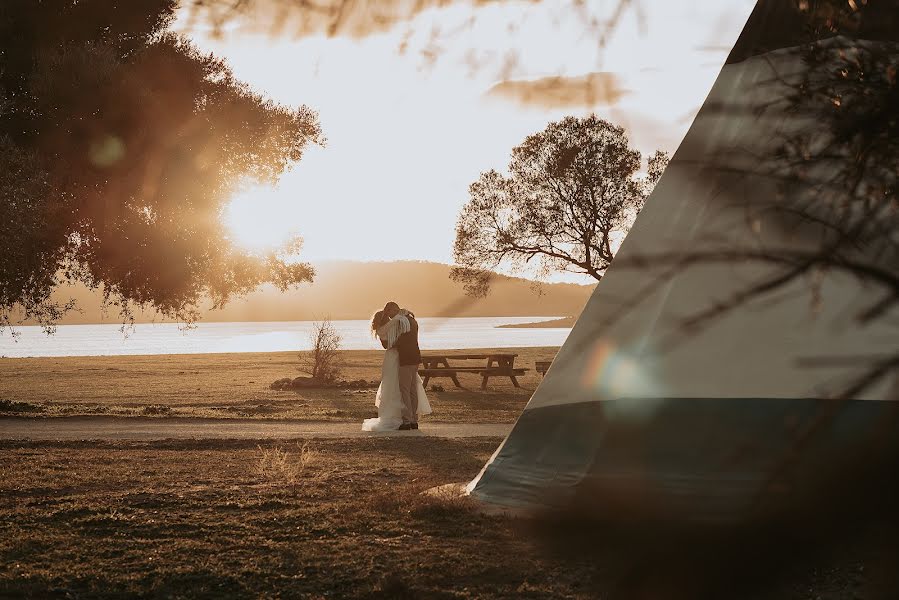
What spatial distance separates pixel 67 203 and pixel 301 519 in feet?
32.6

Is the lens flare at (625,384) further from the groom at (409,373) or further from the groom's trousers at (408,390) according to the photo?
the groom's trousers at (408,390)

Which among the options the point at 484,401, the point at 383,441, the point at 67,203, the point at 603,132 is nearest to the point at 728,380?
the point at 383,441

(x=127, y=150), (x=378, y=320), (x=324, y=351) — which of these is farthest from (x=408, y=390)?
(x=324, y=351)

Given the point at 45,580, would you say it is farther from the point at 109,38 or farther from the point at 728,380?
the point at 109,38

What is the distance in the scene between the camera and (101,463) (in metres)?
11.1

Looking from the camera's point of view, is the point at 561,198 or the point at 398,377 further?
the point at 561,198

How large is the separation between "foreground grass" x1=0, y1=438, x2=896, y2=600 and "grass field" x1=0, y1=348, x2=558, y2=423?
307 inches

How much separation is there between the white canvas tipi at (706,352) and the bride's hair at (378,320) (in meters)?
8.31

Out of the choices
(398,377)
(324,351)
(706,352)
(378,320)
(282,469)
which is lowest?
(282,469)

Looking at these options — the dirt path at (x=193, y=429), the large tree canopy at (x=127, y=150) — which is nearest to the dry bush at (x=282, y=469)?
the dirt path at (x=193, y=429)

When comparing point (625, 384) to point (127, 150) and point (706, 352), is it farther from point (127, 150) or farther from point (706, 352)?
point (127, 150)

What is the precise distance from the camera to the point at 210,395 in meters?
24.8

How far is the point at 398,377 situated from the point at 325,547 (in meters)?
8.76

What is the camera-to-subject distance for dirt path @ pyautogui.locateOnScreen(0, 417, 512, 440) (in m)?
14.0
